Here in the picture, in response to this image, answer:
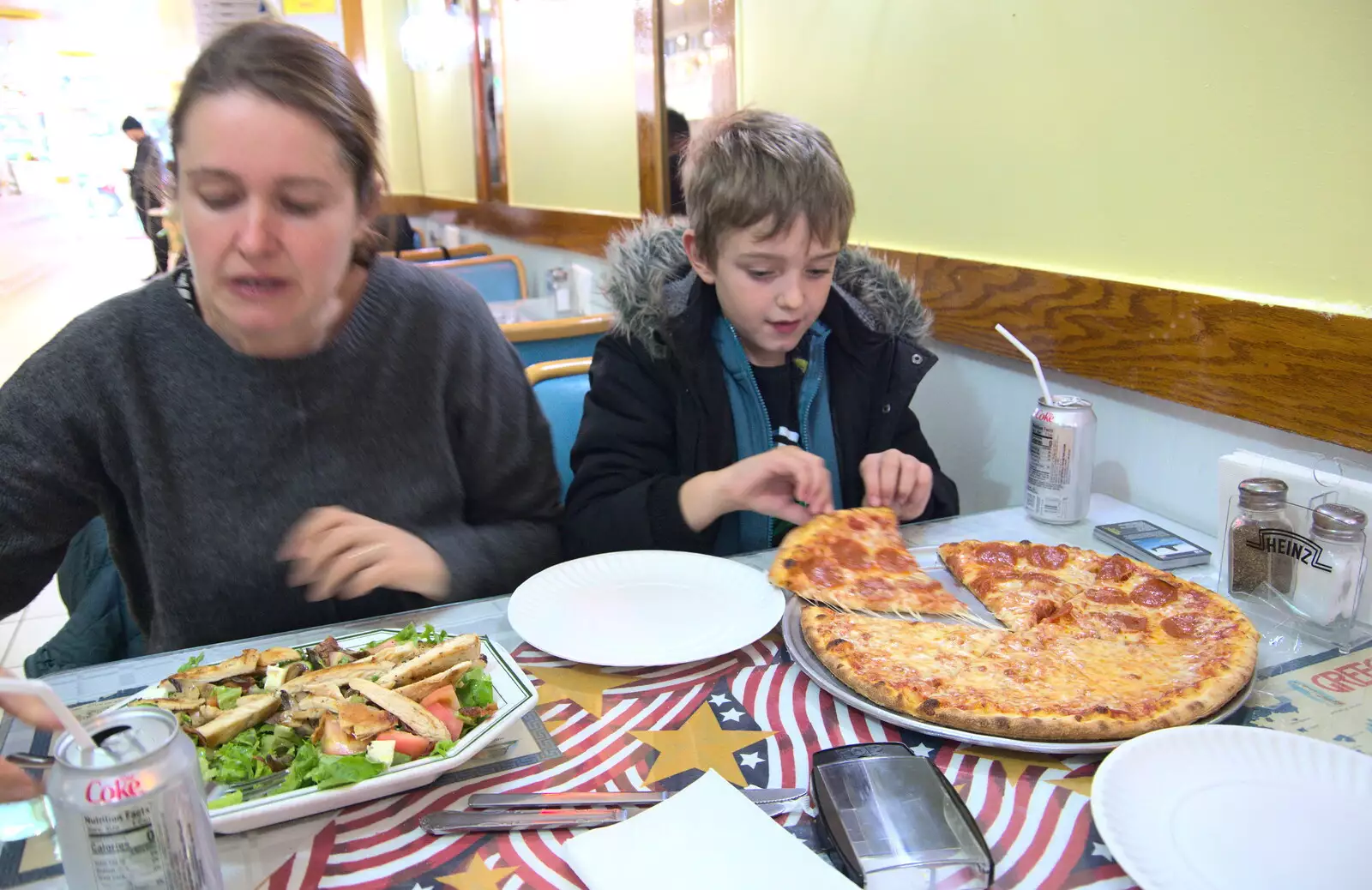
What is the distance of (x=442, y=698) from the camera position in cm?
87

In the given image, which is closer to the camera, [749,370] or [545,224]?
[749,370]

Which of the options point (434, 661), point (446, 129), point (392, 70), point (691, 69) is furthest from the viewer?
point (392, 70)

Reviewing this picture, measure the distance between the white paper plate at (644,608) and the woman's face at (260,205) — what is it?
0.51 meters

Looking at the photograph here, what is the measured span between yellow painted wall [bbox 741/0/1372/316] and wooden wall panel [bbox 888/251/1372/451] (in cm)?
4

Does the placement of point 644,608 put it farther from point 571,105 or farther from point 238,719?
point 571,105

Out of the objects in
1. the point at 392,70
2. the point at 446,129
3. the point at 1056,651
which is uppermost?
the point at 392,70

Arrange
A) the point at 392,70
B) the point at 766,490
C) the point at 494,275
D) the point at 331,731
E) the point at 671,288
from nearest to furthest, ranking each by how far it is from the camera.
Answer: the point at 331,731 < the point at 766,490 < the point at 671,288 < the point at 494,275 < the point at 392,70

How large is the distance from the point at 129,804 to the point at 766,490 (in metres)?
0.98

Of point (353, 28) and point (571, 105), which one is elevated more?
point (353, 28)

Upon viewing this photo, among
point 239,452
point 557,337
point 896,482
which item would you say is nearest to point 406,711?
point 239,452

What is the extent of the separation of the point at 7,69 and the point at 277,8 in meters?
1.63

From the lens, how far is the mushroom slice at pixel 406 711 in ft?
2.68

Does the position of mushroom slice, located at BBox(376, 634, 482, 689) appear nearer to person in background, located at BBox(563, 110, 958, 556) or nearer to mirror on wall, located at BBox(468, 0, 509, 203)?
person in background, located at BBox(563, 110, 958, 556)

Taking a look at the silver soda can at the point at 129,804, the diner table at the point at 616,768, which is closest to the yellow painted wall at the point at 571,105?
the diner table at the point at 616,768
